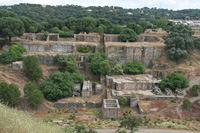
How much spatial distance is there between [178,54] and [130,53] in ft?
31.8

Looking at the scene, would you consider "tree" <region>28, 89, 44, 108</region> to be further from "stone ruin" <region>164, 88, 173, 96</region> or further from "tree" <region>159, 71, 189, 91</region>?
"stone ruin" <region>164, 88, 173, 96</region>

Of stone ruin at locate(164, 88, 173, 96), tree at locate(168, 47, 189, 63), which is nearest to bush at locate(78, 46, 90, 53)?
tree at locate(168, 47, 189, 63)

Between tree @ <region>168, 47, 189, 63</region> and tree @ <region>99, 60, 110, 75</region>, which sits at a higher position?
tree @ <region>168, 47, 189, 63</region>

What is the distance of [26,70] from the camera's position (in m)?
35.4

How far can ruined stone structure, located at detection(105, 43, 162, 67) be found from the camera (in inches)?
1742

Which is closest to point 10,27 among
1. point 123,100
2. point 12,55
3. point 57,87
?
point 12,55

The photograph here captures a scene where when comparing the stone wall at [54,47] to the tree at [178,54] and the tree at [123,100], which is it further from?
the tree at [123,100]

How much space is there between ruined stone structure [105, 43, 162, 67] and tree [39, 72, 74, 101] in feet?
40.1

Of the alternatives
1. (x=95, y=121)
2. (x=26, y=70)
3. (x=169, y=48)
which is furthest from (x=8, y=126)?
(x=169, y=48)

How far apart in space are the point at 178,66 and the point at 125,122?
23.7 metres

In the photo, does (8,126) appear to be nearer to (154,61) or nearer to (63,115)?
(63,115)

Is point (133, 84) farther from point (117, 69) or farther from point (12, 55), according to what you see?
point (12, 55)

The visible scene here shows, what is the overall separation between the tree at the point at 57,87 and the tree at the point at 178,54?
21255mm

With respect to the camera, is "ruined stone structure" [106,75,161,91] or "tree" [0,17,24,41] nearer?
"ruined stone structure" [106,75,161,91]
